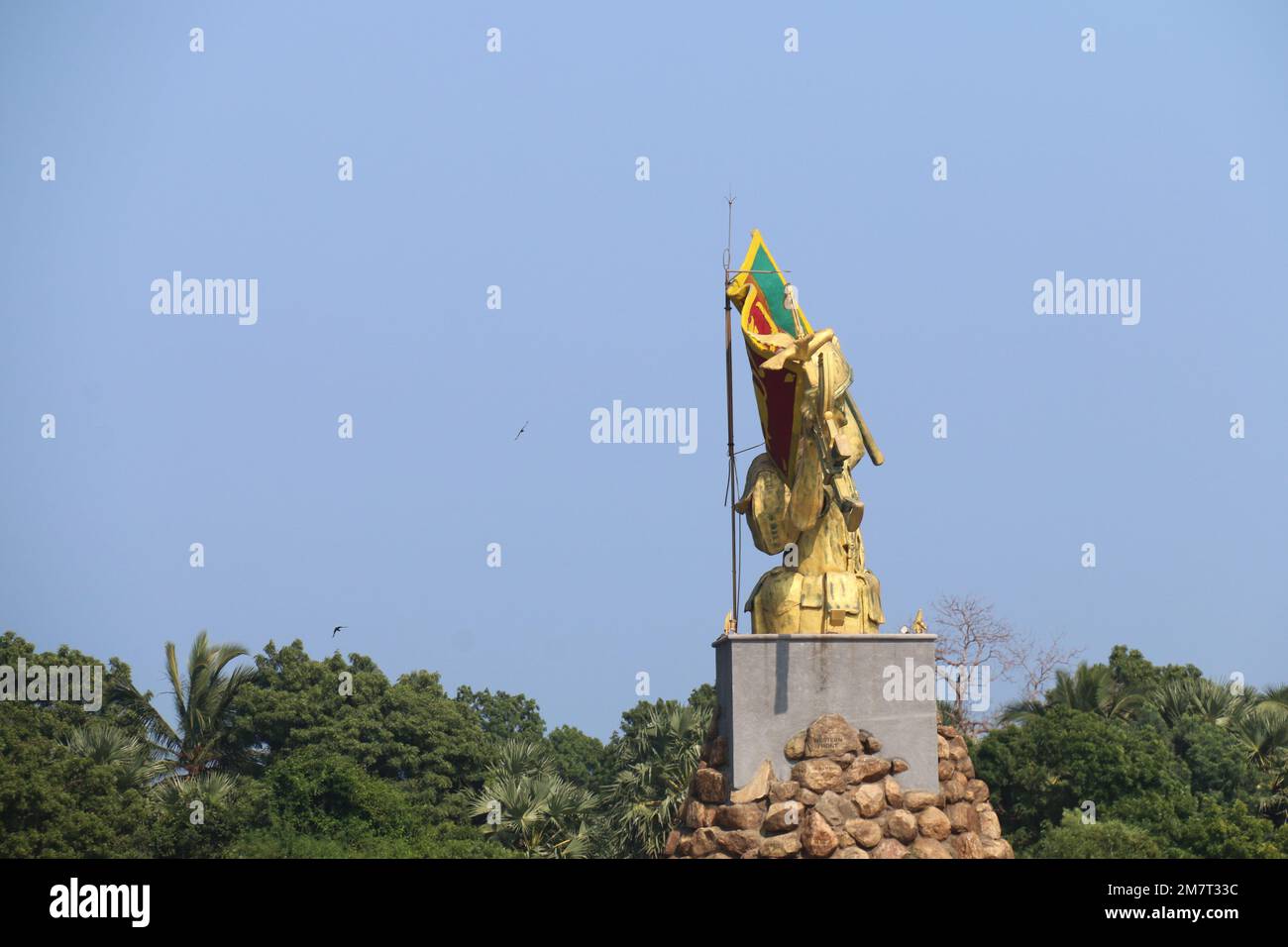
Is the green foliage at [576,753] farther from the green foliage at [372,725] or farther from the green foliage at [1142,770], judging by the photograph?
the green foliage at [1142,770]

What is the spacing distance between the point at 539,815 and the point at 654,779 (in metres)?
1.78

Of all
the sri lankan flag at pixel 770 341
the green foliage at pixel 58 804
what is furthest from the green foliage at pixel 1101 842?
the green foliage at pixel 58 804

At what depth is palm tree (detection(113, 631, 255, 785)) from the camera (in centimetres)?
3148

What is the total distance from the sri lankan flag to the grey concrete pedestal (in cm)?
174

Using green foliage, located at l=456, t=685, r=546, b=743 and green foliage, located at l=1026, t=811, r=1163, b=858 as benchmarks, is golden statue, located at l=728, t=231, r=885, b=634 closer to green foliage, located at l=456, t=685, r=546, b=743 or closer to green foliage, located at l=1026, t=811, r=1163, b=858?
green foliage, located at l=1026, t=811, r=1163, b=858

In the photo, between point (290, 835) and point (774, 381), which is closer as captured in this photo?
point (774, 381)

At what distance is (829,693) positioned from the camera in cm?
1595

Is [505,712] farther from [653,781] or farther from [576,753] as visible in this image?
[653,781]

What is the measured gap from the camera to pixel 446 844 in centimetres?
2502

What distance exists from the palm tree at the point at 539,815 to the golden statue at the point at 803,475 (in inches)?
362

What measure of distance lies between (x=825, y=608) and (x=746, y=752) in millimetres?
1540

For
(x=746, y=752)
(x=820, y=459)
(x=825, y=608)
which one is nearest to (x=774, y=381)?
(x=820, y=459)

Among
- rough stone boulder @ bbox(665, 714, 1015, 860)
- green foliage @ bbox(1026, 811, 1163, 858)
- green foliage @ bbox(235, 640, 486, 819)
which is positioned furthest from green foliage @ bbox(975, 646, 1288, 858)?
green foliage @ bbox(235, 640, 486, 819)
